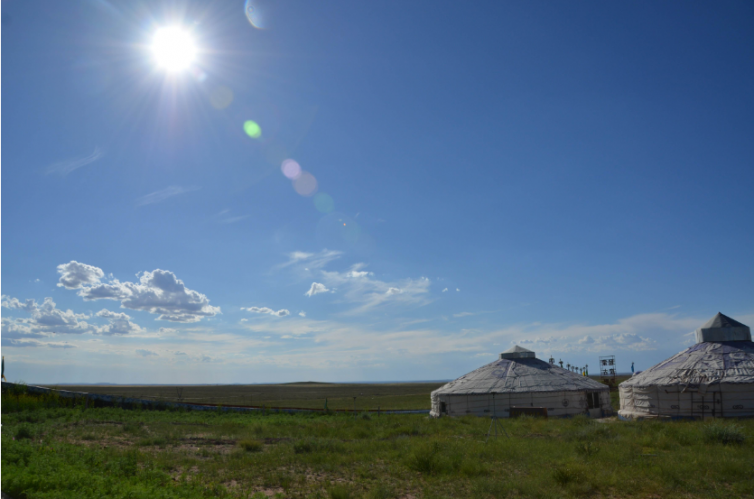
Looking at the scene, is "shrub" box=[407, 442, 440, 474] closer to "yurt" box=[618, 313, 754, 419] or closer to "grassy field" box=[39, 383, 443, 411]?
"yurt" box=[618, 313, 754, 419]

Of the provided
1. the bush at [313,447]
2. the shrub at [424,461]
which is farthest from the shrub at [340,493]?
the bush at [313,447]

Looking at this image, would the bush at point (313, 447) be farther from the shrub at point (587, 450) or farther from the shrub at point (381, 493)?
the shrub at point (587, 450)

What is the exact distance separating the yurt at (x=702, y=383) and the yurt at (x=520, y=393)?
287 centimetres

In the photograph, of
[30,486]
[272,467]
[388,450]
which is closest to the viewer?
[30,486]

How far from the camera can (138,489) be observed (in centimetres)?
927

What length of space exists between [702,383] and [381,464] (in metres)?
20.0

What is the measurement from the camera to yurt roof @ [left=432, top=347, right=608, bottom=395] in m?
30.5

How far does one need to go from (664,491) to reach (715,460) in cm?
368

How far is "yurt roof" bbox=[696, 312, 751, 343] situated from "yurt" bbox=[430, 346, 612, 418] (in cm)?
743

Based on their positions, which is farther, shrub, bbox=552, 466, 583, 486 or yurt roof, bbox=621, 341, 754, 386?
yurt roof, bbox=621, 341, 754, 386

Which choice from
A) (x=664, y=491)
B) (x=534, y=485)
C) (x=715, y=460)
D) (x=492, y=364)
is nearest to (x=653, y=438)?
(x=715, y=460)

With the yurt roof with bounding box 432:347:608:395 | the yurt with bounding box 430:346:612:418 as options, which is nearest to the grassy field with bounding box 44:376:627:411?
the yurt with bounding box 430:346:612:418

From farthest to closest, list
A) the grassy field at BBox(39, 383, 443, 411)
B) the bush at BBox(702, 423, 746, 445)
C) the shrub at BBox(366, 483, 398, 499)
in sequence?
1. the grassy field at BBox(39, 383, 443, 411)
2. the bush at BBox(702, 423, 746, 445)
3. the shrub at BBox(366, 483, 398, 499)

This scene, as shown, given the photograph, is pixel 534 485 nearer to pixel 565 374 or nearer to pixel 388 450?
pixel 388 450
